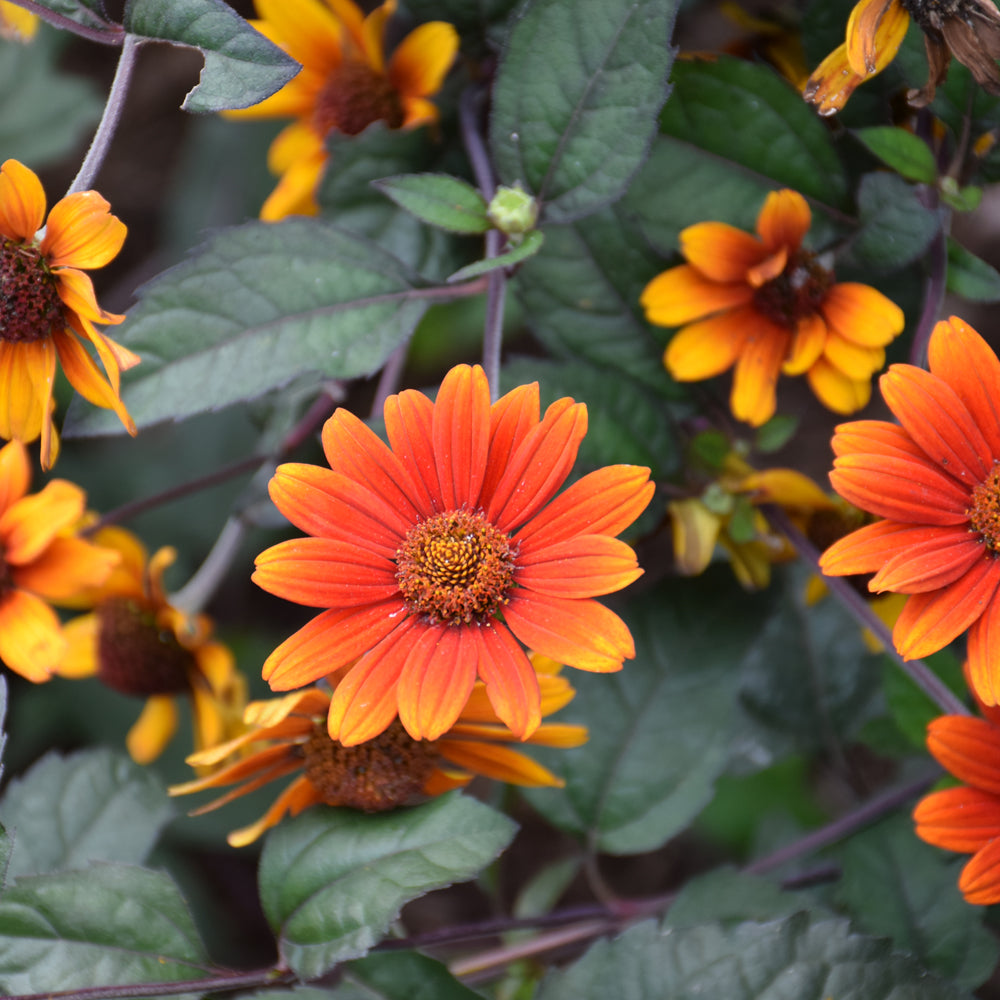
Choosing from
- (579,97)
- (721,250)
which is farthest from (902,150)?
(579,97)

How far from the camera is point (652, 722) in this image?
45.1 inches

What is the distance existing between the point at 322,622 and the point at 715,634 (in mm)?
544

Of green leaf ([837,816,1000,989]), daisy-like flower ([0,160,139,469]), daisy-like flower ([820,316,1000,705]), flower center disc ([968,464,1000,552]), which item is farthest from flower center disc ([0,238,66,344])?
green leaf ([837,816,1000,989])

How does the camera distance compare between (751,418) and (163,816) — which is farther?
(163,816)

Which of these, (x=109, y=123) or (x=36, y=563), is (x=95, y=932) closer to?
(x=36, y=563)

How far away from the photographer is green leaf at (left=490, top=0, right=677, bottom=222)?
2.95 ft

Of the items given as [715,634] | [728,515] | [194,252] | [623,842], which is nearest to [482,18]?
[194,252]

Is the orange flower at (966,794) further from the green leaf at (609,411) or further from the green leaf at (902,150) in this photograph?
the green leaf at (902,150)

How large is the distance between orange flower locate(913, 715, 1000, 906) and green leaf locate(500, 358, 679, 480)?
1.19 feet

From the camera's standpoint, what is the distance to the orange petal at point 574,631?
0.71 m

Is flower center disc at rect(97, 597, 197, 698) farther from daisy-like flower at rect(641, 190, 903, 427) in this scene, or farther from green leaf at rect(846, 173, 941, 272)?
green leaf at rect(846, 173, 941, 272)

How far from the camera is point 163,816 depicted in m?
1.14

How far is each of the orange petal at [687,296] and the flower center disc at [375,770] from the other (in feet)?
1.54

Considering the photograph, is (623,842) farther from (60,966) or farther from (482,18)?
(482,18)
